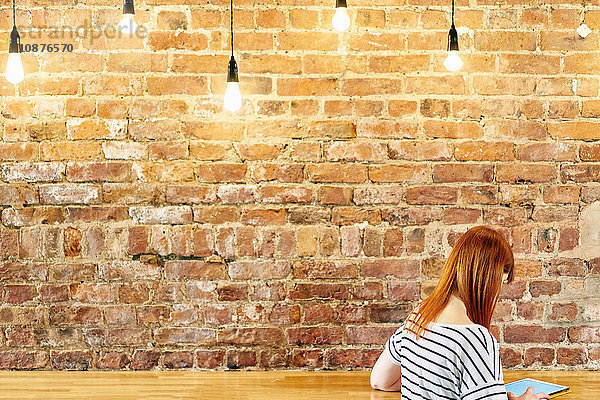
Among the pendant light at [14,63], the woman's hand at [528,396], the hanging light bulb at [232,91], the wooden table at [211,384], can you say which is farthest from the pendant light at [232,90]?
the woman's hand at [528,396]

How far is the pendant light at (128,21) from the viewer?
2320mm

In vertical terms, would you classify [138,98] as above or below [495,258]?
above

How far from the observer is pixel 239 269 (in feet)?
9.16

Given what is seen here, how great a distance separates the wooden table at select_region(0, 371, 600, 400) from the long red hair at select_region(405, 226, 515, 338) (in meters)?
0.51

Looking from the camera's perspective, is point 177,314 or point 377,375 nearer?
point 377,375

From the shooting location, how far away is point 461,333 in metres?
1.93

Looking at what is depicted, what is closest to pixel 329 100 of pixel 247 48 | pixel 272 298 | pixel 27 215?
pixel 247 48

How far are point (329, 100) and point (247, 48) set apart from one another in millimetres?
425

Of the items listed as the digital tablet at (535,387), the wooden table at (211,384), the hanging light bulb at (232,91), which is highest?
the hanging light bulb at (232,91)

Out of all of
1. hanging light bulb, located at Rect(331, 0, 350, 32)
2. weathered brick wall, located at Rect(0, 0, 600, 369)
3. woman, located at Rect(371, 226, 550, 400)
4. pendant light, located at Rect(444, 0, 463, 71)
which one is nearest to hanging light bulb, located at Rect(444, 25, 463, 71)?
pendant light, located at Rect(444, 0, 463, 71)

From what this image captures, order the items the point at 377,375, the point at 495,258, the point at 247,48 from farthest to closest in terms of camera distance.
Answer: the point at 247,48 < the point at 377,375 < the point at 495,258

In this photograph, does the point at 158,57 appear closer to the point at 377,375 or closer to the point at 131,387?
the point at 131,387

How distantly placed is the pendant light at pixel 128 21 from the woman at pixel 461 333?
1443 millimetres

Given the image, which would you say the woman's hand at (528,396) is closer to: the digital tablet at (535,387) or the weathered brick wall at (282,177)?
the digital tablet at (535,387)
